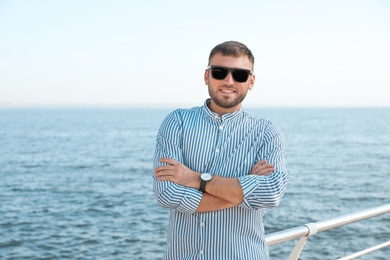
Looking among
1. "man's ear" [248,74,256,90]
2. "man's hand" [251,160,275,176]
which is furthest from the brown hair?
"man's hand" [251,160,275,176]

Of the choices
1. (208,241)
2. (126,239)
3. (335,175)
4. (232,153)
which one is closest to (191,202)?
(208,241)

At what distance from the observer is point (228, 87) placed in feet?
7.54

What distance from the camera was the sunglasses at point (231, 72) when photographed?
Answer: 2.29 m

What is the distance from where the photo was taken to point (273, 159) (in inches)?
90.9

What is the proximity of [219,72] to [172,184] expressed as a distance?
59cm

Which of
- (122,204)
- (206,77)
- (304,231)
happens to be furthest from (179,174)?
(122,204)

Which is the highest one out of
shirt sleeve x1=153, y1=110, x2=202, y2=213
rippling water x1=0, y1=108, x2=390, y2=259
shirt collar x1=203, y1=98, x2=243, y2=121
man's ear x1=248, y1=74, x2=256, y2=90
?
man's ear x1=248, y1=74, x2=256, y2=90

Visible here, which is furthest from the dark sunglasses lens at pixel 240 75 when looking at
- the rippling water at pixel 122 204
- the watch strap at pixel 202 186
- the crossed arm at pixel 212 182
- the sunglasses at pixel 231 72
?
the rippling water at pixel 122 204

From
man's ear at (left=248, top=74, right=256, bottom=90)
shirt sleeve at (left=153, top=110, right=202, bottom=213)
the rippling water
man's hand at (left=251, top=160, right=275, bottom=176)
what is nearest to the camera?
shirt sleeve at (left=153, top=110, right=202, bottom=213)

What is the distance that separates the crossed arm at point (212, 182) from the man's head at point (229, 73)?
35 cm

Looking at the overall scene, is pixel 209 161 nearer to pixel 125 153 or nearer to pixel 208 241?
pixel 208 241

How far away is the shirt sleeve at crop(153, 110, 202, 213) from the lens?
7.04 ft

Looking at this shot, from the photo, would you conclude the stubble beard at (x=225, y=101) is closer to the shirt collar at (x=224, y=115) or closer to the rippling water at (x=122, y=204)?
the shirt collar at (x=224, y=115)

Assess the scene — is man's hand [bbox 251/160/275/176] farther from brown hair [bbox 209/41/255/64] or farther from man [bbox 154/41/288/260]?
brown hair [bbox 209/41/255/64]
